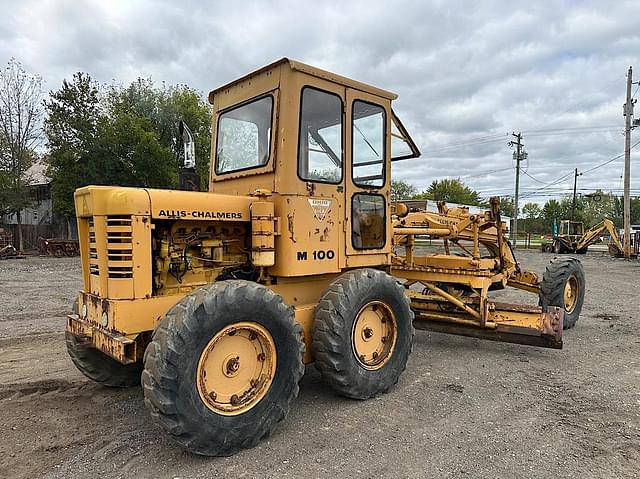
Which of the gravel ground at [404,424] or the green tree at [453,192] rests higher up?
the green tree at [453,192]

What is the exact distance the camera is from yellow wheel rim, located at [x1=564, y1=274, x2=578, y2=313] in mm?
7852

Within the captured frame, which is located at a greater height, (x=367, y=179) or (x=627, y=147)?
(x=627, y=147)

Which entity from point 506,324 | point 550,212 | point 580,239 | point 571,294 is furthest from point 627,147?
point 550,212

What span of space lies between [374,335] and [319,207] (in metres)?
1.38

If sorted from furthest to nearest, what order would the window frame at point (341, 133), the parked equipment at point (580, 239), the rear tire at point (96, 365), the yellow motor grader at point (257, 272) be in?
1. the parked equipment at point (580, 239)
2. the rear tire at point (96, 365)
3. the window frame at point (341, 133)
4. the yellow motor grader at point (257, 272)

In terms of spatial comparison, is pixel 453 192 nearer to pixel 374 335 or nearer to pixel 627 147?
pixel 627 147

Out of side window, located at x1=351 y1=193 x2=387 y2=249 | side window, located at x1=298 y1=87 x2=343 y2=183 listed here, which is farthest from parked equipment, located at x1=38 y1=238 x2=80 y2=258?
side window, located at x1=298 y1=87 x2=343 y2=183

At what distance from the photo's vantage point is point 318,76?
14.9 ft

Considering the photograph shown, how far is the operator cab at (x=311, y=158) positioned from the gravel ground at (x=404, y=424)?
144 centimetres

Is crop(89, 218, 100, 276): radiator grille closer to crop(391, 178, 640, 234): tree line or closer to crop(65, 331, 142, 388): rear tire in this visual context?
crop(65, 331, 142, 388): rear tire

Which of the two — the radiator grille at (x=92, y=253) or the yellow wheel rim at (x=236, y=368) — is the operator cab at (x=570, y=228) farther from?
the radiator grille at (x=92, y=253)

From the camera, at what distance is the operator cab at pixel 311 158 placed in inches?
172

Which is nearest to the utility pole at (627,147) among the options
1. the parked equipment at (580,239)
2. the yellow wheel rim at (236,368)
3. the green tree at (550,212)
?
the parked equipment at (580,239)

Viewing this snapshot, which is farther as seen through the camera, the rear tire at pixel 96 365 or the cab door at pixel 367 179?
the cab door at pixel 367 179
